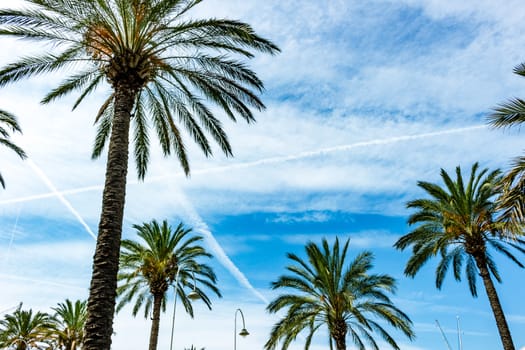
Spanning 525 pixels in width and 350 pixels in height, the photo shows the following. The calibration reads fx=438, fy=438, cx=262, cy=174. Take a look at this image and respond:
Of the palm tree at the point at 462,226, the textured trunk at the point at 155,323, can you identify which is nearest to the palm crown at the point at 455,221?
the palm tree at the point at 462,226

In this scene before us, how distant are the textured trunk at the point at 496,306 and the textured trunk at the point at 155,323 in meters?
16.6

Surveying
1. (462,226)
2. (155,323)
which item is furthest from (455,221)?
(155,323)

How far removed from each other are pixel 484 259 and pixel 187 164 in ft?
49.7

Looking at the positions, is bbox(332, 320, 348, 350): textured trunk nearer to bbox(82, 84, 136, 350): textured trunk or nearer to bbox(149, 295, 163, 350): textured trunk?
bbox(149, 295, 163, 350): textured trunk

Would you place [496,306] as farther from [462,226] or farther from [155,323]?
[155,323]

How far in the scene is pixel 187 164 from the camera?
15.0 m

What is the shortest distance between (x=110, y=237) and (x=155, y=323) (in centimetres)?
1615

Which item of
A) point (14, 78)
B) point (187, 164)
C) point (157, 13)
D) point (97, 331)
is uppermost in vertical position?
point (157, 13)

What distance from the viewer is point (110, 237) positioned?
356 inches

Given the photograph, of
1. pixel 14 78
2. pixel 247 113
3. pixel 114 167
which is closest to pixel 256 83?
pixel 247 113

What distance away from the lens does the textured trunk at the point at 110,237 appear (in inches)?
324

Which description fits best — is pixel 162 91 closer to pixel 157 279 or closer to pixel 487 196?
pixel 157 279

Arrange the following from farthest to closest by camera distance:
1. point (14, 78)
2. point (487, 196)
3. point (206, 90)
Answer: point (487, 196)
point (206, 90)
point (14, 78)

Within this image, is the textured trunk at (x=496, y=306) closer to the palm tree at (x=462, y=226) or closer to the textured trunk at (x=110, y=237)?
the palm tree at (x=462, y=226)
